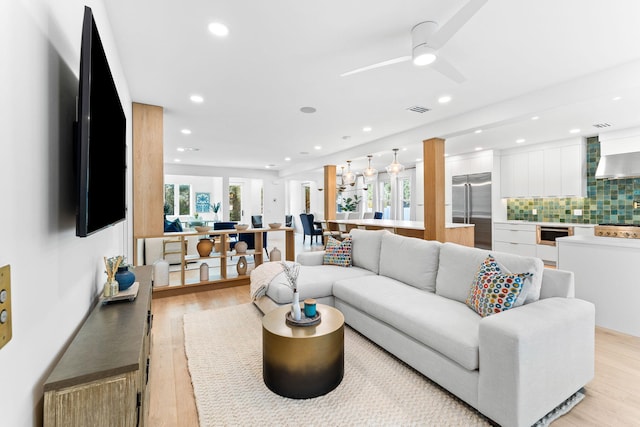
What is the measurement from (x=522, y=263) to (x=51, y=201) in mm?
2705

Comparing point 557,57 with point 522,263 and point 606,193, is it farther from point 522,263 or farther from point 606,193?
point 606,193

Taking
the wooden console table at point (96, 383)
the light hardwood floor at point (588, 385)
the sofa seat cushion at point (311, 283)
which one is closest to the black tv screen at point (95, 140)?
the wooden console table at point (96, 383)

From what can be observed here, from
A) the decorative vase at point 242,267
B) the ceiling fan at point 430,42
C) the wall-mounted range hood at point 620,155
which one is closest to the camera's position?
the ceiling fan at point 430,42

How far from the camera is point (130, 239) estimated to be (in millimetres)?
3699

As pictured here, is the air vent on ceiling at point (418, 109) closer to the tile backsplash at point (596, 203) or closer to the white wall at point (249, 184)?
the tile backsplash at point (596, 203)

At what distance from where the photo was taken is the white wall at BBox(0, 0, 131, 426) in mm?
846

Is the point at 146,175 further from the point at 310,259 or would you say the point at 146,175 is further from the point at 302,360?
the point at 302,360

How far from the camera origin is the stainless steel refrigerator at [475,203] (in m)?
7.12

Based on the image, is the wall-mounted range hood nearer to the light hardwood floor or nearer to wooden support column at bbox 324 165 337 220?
the light hardwood floor

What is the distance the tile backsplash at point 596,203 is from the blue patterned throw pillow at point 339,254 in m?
5.44

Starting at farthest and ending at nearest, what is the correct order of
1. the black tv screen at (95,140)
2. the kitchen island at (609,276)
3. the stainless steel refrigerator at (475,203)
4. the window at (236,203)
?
the window at (236,203), the stainless steel refrigerator at (475,203), the kitchen island at (609,276), the black tv screen at (95,140)

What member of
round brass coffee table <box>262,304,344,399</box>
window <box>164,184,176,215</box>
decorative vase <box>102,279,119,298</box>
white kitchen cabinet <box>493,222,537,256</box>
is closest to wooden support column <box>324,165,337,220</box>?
white kitchen cabinet <box>493,222,537,256</box>

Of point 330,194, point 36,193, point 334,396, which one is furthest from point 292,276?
point 330,194

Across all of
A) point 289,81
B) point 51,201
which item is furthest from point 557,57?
point 51,201
